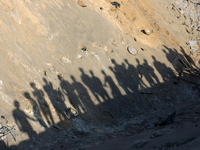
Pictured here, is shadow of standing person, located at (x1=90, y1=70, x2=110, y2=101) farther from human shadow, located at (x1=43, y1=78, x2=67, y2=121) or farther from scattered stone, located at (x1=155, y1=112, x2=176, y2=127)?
scattered stone, located at (x1=155, y1=112, x2=176, y2=127)

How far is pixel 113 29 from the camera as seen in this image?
42.4 feet

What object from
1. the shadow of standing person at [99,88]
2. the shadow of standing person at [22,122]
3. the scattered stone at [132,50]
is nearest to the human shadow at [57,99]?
the shadow of standing person at [22,122]

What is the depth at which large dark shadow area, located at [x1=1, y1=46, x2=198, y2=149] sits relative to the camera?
814cm

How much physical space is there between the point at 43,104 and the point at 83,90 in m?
1.84

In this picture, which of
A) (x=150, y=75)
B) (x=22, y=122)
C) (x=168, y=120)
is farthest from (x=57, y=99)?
(x=150, y=75)

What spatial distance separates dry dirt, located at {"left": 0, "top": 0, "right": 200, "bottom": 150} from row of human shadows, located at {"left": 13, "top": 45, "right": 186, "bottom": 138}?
33mm

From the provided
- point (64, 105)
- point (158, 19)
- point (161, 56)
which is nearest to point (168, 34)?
point (158, 19)

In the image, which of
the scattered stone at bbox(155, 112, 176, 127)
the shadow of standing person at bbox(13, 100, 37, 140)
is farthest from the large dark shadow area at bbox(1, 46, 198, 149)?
the scattered stone at bbox(155, 112, 176, 127)


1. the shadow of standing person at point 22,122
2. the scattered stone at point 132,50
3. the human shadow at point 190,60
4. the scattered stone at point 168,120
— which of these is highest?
the scattered stone at point 132,50

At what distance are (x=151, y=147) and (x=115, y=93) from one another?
4816 mm

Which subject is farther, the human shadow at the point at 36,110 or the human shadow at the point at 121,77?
the human shadow at the point at 121,77

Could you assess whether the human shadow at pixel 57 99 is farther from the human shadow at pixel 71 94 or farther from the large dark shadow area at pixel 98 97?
the human shadow at pixel 71 94

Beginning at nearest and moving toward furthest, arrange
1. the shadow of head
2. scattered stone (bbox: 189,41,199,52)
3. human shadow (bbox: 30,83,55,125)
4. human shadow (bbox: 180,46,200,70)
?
the shadow of head
human shadow (bbox: 30,83,55,125)
human shadow (bbox: 180,46,200,70)
scattered stone (bbox: 189,41,199,52)

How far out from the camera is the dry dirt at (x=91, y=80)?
7559 millimetres
